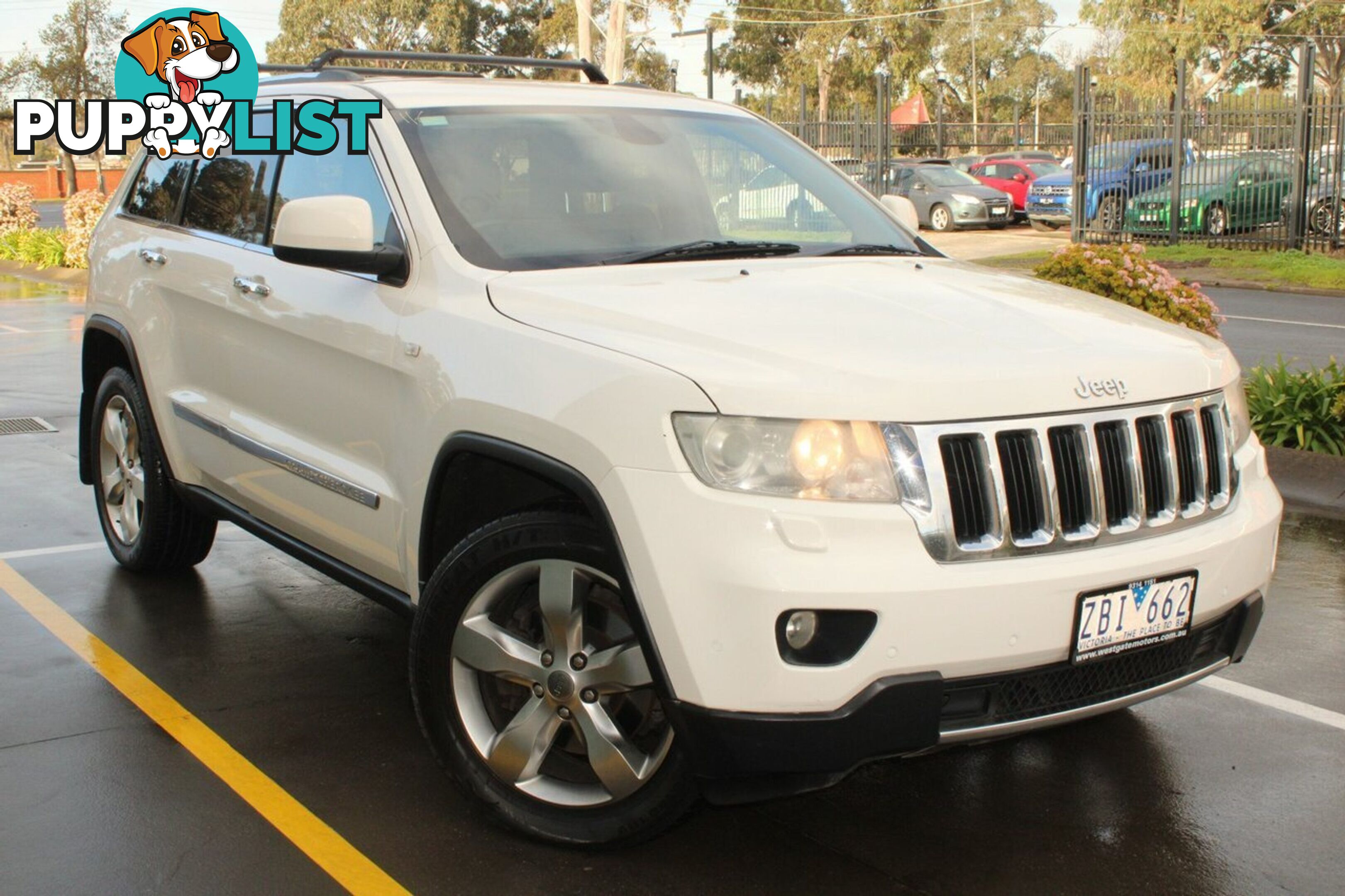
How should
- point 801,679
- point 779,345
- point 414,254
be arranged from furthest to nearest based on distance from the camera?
point 414,254 < point 779,345 < point 801,679

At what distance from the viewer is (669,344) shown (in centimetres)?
347

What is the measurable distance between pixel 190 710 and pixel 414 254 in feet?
5.54

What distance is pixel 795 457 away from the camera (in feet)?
10.6

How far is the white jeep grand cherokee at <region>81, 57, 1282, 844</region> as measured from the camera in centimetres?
321

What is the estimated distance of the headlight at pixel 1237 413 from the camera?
3.98 metres

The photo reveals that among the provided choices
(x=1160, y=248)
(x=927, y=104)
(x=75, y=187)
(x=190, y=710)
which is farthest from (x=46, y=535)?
(x=927, y=104)

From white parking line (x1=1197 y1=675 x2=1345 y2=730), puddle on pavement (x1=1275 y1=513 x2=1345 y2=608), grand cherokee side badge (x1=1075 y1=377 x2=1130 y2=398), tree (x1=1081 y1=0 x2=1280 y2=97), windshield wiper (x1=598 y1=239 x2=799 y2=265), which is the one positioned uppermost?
tree (x1=1081 y1=0 x2=1280 y2=97)

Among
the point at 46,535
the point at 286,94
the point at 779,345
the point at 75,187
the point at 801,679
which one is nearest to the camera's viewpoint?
the point at 801,679

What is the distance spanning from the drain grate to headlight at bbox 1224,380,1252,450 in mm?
8206

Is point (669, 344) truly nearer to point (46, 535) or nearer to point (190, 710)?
point (190, 710)

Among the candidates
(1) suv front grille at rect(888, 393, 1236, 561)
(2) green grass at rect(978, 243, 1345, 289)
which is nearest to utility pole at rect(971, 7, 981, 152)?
(2) green grass at rect(978, 243, 1345, 289)

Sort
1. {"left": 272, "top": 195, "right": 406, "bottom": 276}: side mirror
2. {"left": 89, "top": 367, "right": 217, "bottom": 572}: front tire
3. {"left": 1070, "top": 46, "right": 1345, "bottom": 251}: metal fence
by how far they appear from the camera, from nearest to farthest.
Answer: {"left": 272, "top": 195, "right": 406, "bottom": 276}: side mirror → {"left": 89, "top": 367, "right": 217, "bottom": 572}: front tire → {"left": 1070, "top": 46, "right": 1345, "bottom": 251}: metal fence

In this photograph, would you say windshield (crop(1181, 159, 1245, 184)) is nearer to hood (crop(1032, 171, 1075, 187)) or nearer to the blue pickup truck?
the blue pickup truck

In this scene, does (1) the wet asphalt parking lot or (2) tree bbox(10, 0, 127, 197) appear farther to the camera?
(2) tree bbox(10, 0, 127, 197)
